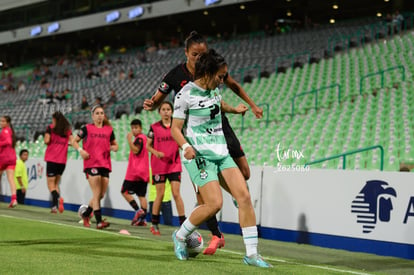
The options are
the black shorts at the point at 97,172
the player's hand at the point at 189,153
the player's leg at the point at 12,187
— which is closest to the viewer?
the player's hand at the point at 189,153

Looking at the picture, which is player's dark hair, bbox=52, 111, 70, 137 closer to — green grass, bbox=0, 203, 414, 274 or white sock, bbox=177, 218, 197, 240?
green grass, bbox=0, 203, 414, 274

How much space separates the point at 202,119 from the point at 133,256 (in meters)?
1.57

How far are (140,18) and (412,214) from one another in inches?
1585

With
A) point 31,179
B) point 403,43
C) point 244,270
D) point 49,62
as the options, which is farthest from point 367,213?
point 49,62

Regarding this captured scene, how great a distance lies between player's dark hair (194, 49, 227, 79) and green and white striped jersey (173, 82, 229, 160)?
14 cm

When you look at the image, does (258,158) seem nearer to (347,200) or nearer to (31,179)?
(31,179)

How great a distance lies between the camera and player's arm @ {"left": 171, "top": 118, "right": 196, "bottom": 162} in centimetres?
665

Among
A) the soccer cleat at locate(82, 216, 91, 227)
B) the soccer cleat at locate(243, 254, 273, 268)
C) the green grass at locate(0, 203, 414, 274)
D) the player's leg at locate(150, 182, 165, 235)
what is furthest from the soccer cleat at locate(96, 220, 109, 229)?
the soccer cleat at locate(243, 254, 273, 268)

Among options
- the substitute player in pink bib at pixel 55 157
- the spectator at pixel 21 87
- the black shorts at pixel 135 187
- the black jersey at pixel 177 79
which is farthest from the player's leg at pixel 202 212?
the spectator at pixel 21 87

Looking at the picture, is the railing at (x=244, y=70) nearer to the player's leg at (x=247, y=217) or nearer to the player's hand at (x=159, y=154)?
the player's hand at (x=159, y=154)

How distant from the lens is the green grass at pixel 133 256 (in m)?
6.32

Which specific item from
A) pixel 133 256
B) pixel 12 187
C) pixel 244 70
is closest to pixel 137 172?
pixel 12 187

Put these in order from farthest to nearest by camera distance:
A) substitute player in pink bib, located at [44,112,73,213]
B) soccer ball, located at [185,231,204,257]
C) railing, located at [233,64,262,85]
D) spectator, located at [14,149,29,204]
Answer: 1. railing, located at [233,64,262,85]
2. spectator, located at [14,149,29,204]
3. substitute player in pink bib, located at [44,112,73,213]
4. soccer ball, located at [185,231,204,257]

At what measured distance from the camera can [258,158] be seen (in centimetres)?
1697
